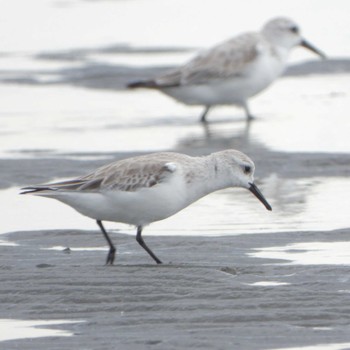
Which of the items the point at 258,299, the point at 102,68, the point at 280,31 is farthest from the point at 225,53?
the point at 258,299

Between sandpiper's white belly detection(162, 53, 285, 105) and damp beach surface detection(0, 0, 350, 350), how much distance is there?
254 millimetres

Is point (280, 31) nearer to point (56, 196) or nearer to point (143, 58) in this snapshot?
point (143, 58)


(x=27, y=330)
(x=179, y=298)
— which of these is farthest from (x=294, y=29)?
(x=27, y=330)

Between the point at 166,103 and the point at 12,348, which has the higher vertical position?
the point at 12,348

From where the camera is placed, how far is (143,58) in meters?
17.7

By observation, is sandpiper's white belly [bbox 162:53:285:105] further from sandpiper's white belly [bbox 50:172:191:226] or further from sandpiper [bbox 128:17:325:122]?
sandpiper's white belly [bbox 50:172:191:226]

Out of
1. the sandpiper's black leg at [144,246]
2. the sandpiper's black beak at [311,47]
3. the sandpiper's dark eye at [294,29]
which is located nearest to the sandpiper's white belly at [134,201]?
the sandpiper's black leg at [144,246]

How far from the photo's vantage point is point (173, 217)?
30.1 ft

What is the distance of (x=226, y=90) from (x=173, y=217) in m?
4.96

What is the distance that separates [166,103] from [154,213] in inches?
308

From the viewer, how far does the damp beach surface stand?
619 cm

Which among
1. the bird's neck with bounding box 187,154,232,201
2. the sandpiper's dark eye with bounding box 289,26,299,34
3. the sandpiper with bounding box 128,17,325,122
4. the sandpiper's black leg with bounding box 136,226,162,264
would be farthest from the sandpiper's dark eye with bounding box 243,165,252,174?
the sandpiper's dark eye with bounding box 289,26,299,34

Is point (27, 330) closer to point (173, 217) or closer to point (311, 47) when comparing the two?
point (173, 217)

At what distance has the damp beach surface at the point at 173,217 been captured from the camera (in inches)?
244
